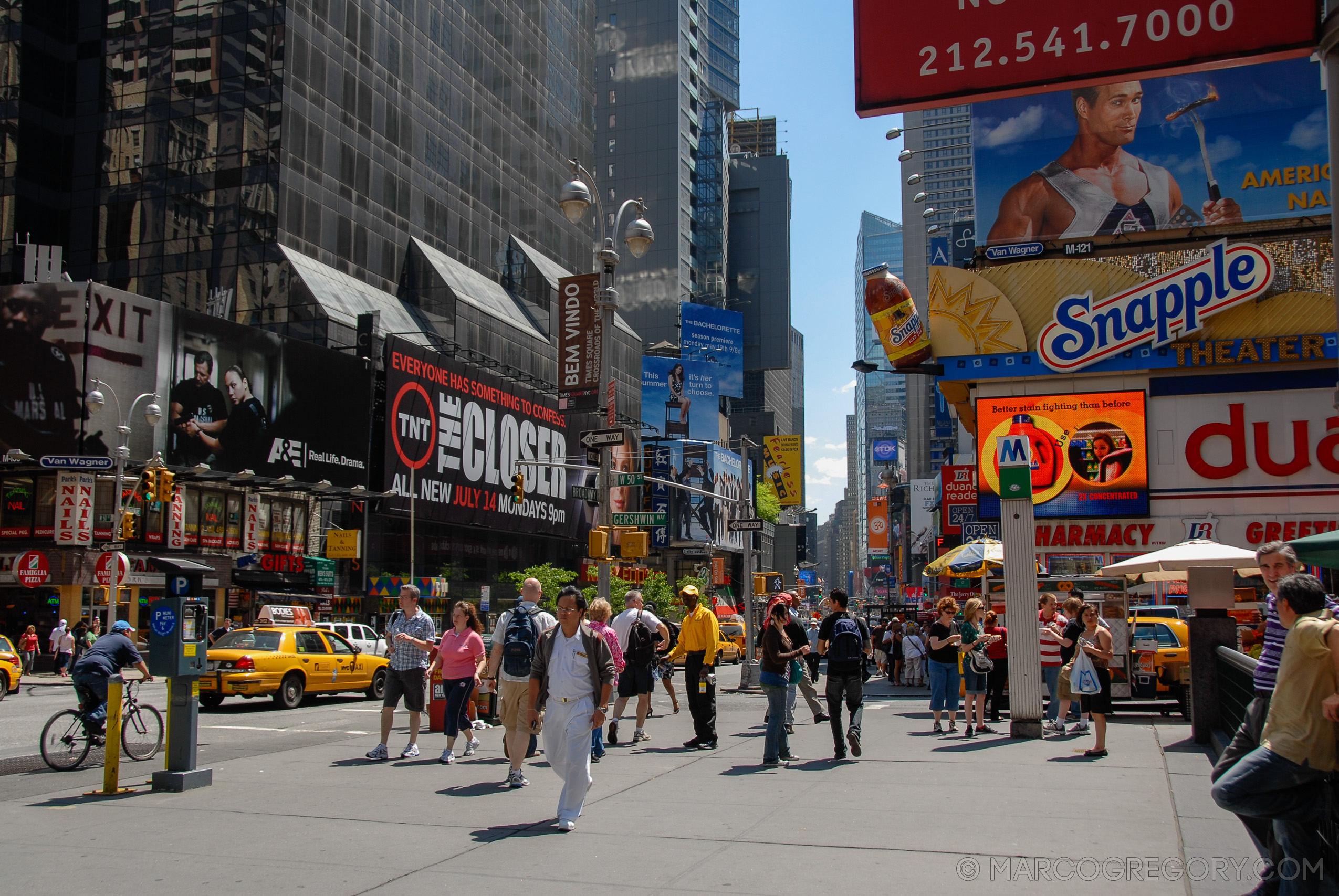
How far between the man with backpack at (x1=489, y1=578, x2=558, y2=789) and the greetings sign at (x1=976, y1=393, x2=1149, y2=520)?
64.3 ft

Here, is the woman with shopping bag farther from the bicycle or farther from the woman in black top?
the bicycle

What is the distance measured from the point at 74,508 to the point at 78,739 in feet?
91.1

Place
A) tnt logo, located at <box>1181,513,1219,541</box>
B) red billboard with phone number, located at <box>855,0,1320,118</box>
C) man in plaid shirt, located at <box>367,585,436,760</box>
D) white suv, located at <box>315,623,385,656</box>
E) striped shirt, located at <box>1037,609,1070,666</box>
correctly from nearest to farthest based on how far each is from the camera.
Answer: red billboard with phone number, located at <box>855,0,1320,118</box> < man in plaid shirt, located at <box>367,585,436,760</box> < striped shirt, located at <box>1037,609,1070,666</box> < white suv, located at <box>315,623,385,656</box> < tnt logo, located at <box>1181,513,1219,541</box>

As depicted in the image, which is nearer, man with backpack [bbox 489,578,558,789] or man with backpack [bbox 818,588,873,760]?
man with backpack [bbox 489,578,558,789]

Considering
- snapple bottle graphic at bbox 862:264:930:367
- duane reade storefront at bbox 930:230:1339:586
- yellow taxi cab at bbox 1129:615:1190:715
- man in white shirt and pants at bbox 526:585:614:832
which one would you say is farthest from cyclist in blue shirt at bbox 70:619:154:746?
duane reade storefront at bbox 930:230:1339:586

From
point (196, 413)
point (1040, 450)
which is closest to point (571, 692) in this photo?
point (1040, 450)

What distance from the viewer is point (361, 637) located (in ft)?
81.9

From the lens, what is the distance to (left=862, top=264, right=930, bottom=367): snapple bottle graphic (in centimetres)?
3023

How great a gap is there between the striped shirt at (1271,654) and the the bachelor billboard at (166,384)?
37.3 m

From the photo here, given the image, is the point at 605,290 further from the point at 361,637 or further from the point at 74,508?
the point at 74,508

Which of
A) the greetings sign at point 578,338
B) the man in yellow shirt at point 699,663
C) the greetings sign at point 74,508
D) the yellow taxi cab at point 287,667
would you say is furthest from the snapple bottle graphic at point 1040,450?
the greetings sign at point 74,508

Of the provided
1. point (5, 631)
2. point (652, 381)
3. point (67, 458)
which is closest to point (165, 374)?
point (67, 458)

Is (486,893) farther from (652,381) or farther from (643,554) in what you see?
(652,381)

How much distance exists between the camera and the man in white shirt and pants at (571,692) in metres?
8.26
